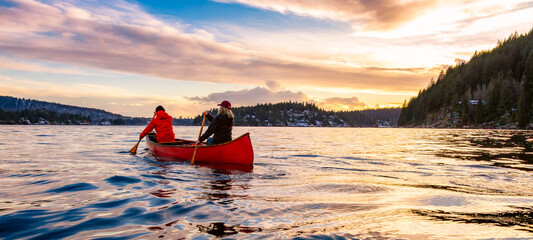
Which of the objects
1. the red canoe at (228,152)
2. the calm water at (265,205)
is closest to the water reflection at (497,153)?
the calm water at (265,205)

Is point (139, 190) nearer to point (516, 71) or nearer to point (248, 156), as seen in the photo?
point (248, 156)

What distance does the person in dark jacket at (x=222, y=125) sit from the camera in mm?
13875

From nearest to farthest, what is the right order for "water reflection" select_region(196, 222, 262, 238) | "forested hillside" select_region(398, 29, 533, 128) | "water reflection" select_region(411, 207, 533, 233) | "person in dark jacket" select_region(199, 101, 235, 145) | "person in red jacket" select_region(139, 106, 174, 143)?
"water reflection" select_region(196, 222, 262, 238) → "water reflection" select_region(411, 207, 533, 233) → "person in dark jacket" select_region(199, 101, 235, 145) → "person in red jacket" select_region(139, 106, 174, 143) → "forested hillside" select_region(398, 29, 533, 128)

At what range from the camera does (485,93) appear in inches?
5625

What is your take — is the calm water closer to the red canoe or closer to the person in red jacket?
the red canoe

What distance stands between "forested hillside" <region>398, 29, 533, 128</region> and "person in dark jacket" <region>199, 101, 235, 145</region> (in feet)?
393

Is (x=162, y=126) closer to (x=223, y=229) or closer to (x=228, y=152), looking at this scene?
(x=228, y=152)

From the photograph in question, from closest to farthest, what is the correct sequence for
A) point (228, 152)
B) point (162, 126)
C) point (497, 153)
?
1. point (228, 152)
2. point (162, 126)
3. point (497, 153)

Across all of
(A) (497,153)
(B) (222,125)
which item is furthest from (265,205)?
(A) (497,153)

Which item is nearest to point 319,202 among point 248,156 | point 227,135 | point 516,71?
→ point 248,156

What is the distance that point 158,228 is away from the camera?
5.11 metres

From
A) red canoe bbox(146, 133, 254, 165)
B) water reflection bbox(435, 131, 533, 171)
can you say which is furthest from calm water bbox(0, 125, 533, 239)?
water reflection bbox(435, 131, 533, 171)

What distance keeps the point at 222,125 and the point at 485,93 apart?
165980 mm

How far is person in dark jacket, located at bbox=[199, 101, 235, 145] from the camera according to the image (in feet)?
45.5
